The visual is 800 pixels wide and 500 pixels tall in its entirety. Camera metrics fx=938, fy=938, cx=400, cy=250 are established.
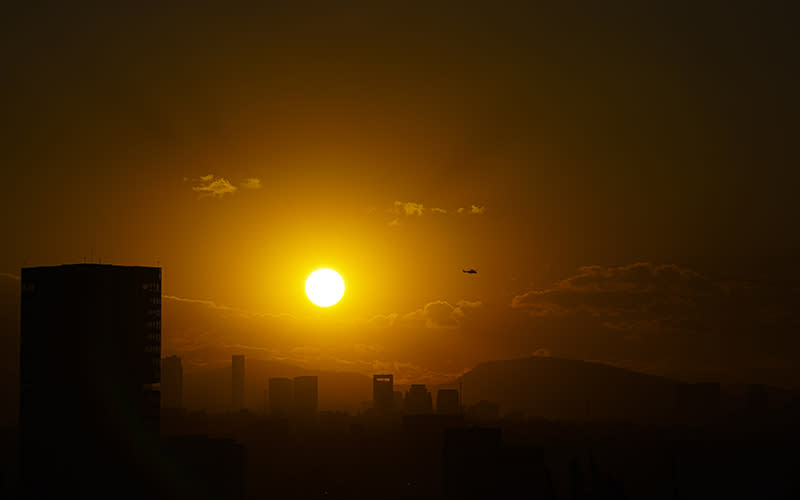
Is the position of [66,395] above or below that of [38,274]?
below

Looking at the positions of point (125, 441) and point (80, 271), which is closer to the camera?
point (80, 271)

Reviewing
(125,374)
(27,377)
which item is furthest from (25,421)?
(125,374)

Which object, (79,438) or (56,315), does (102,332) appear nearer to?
(56,315)

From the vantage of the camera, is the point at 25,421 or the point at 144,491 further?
the point at 144,491

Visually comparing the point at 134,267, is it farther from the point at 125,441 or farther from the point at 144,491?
the point at 144,491

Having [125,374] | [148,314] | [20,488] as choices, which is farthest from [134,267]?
[20,488]

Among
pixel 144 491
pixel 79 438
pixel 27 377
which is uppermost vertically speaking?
pixel 27 377
